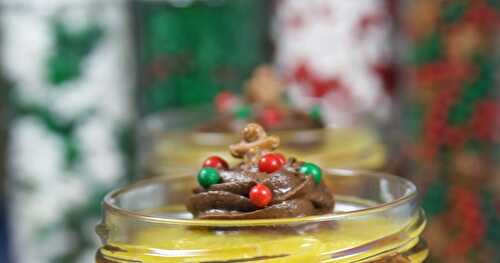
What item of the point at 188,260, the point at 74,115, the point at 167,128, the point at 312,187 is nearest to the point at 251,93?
the point at 167,128

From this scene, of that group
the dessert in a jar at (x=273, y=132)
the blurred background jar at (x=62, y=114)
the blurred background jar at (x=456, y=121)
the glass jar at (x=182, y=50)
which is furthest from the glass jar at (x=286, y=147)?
the glass jar at (x=182, y=50)

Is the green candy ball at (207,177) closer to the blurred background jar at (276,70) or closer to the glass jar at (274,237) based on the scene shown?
the glass jar at (274,237)

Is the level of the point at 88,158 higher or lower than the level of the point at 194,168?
lower

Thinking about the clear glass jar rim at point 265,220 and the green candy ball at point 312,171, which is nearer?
the clear glass jar rim at point 265,220

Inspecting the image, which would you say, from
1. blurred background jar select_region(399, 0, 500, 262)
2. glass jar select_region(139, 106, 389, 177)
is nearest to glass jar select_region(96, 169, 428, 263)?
glass jar select_region(139, 106, 389, 177)

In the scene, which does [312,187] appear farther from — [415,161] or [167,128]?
[415,161]

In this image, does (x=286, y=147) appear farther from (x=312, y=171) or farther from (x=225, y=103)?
(x=312, y=171)
